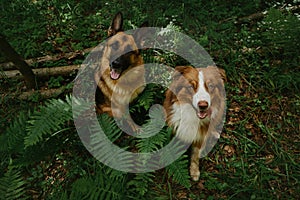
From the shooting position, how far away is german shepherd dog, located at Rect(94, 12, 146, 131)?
3.43 meters

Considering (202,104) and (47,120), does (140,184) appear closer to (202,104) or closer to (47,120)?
(202,104)

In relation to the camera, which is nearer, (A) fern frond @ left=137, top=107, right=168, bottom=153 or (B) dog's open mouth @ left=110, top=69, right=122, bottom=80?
(A) fern frond @ left=137, top=107, right=168, bottom=153

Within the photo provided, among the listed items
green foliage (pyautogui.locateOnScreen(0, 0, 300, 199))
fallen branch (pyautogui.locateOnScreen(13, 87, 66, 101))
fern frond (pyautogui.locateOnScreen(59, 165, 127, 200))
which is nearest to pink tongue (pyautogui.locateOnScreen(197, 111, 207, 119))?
green foliage (pyautogui.locateOnScreen(0, 0, 300, 199))

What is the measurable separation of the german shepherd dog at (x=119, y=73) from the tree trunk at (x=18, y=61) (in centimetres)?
112

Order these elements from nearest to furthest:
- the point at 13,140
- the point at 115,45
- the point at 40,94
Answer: the point at 13,140 < the point at 115,45 < the point at 40,94

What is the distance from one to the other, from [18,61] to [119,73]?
4.96 ft

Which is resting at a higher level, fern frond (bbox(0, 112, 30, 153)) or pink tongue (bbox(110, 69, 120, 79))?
pink tongue (bbox(110, 69, 120, 79))

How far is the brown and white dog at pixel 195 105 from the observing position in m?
3.04

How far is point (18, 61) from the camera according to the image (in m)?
3.91

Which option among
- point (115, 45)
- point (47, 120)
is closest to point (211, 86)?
point (115, 45)

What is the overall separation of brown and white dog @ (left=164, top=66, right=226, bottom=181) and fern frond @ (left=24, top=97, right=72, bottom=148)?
1.21 metres

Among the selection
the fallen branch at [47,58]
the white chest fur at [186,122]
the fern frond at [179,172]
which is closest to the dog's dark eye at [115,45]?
the white chest fur at [186,122]

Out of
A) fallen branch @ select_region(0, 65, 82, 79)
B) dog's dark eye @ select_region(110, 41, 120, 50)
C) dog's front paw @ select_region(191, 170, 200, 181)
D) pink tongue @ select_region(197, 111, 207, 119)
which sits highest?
dog's dark eye @ select_region(110, 41, 120, 50)

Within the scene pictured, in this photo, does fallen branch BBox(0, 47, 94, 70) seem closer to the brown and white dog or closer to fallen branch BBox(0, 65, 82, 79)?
fallen branch BBox(0, 65, 82, 79)
